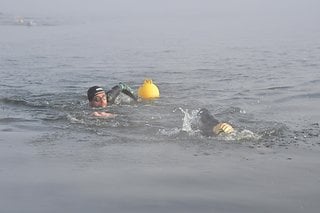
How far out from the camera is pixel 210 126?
8.89 m

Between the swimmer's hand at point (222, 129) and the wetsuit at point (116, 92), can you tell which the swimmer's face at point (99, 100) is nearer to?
the wetsuit at point (116, 92)

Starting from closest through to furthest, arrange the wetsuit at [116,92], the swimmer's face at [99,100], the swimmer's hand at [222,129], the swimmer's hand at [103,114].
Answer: the swimmer's hand at [222,129] < the swimmer's hand at [103,114] < the swimmer's face at [99,100] < the wetsuit at [116,92]

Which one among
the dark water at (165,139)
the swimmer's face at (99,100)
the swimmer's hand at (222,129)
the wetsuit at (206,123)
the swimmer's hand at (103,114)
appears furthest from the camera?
the swimmer's face at (99,100)

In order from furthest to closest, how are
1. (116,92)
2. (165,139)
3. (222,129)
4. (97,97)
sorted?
(116,92) < (97,97) < (165,139) < (222,129)

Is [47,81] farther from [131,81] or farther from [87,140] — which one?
[87,140]

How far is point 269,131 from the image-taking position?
8.98 meters

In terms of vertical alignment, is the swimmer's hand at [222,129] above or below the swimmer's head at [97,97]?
below

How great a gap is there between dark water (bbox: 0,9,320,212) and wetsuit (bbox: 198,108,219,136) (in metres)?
0.22

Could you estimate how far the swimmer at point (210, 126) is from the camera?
28.1ft

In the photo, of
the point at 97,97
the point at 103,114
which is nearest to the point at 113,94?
the point at 97,97

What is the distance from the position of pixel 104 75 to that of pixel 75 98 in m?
3.84

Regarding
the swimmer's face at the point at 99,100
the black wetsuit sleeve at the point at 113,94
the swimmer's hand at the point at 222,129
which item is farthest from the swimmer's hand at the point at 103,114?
the swimmer's hand at the point at 222,129

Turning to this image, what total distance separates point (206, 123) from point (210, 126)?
6.9 inches

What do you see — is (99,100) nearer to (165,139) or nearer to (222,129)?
(165,139)
